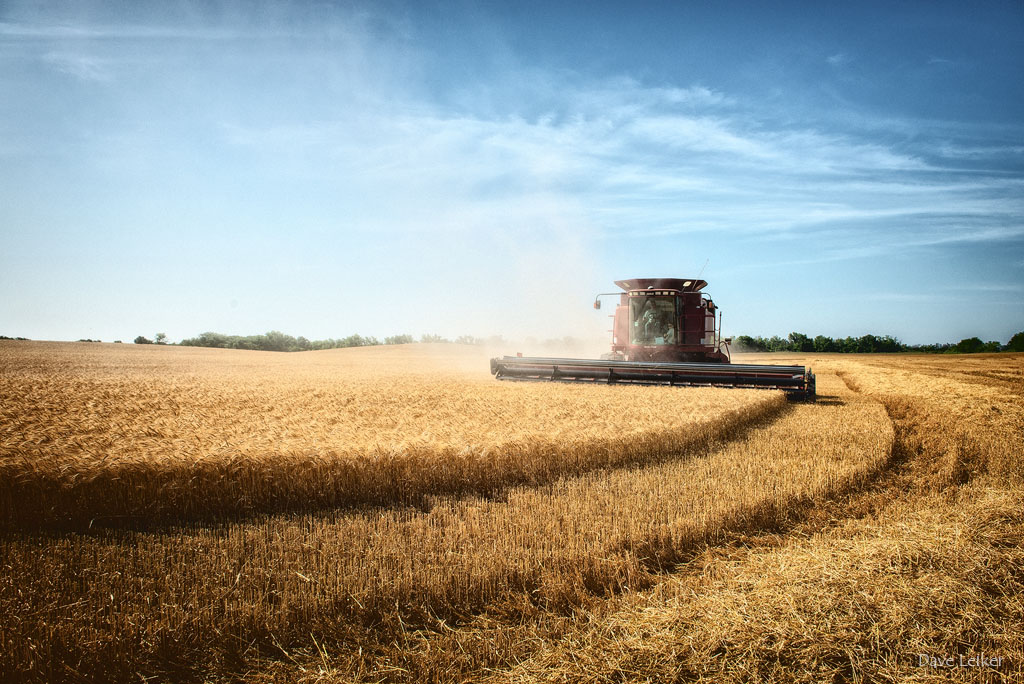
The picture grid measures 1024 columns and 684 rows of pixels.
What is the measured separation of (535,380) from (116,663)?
1221 centimetres

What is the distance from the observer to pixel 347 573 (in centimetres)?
375

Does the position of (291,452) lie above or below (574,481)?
above

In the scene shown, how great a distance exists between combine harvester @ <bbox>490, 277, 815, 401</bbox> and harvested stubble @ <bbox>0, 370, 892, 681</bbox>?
7756 millimetres

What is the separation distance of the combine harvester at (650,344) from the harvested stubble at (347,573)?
776cm

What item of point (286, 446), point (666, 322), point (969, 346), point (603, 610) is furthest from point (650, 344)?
point (969, 346)

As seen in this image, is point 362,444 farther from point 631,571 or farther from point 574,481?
point 631,571

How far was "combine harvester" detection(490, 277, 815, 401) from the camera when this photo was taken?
13479mm

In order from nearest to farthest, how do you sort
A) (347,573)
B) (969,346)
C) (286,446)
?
(347,573) < (286,446) < (969,346)

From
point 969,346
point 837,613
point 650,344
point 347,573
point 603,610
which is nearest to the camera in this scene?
point 837,613

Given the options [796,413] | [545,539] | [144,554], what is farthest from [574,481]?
[796,413]

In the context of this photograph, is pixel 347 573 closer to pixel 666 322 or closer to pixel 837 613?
A: pixel 837 613

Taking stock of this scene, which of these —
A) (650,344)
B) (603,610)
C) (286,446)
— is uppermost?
(650,344)

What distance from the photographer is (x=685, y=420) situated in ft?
26.8

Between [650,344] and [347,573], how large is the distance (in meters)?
12.6
